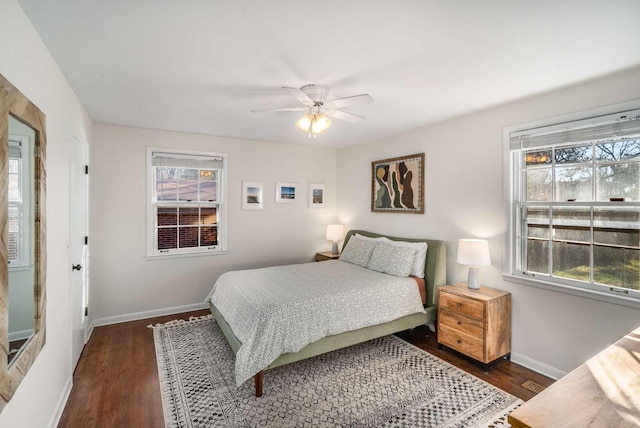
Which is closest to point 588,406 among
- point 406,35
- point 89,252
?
point 406,35

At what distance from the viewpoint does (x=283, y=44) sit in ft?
6.35

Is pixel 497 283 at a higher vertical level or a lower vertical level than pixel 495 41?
lower

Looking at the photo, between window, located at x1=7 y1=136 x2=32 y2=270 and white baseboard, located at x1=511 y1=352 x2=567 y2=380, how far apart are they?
3734 mm

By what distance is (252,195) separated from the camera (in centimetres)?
476

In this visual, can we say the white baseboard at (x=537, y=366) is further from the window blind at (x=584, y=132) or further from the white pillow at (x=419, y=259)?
the window blind at (x=584, y=132)

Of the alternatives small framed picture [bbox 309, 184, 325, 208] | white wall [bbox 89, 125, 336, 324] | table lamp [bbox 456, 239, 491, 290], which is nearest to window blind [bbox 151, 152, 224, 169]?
white wall [bbox 89, 125, 336, 324]

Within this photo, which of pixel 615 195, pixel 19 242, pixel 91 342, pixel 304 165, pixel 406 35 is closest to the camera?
pixel 19 242

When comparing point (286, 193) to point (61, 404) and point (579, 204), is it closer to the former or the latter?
point (61, 404)

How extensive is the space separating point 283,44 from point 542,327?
3121 millimetres

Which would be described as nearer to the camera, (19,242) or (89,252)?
(19,242)

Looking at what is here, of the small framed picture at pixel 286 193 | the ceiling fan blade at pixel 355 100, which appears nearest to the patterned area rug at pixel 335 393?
the ceiling fan blade at pixel 355 100

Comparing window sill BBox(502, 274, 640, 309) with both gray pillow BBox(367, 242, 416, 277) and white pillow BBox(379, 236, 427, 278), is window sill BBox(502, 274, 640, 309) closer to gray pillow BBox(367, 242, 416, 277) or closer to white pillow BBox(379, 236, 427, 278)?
white pillow BBox(379, 236, 427, 278)

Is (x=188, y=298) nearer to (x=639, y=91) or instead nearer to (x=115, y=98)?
(x=115, y=98)

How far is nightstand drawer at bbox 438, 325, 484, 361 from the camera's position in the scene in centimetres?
283
